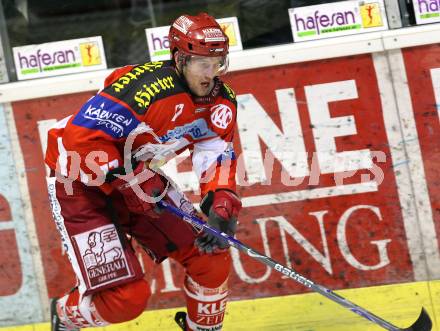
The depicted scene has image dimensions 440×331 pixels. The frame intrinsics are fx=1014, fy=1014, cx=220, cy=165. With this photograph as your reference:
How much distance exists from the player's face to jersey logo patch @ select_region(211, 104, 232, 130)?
13 centimetres

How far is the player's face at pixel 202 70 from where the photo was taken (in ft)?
13.7

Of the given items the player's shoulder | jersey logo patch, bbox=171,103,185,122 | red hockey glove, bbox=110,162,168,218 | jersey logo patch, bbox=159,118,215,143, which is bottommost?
→ red hockey glove, bbox=110,162,168,218

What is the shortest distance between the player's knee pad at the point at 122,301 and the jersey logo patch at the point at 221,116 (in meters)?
0.76

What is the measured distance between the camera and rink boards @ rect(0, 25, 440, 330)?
5195 millimetres

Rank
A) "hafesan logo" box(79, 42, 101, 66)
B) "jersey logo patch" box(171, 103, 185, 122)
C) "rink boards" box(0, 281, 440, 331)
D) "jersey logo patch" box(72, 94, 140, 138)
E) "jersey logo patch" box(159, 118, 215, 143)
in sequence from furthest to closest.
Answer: "hafesan logo" box(79, 42, 101, 66) → "rink boards" box(0, 281, 440, 331) → "jersey logo patch" box(159, 118, 215, 143) → "jersey logo patch" box(171, 103, 185, 122) → "jersey logo patch" box(72, 94, 140, 138)

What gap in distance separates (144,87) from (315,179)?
142 cm

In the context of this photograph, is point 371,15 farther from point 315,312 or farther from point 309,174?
point 315,312

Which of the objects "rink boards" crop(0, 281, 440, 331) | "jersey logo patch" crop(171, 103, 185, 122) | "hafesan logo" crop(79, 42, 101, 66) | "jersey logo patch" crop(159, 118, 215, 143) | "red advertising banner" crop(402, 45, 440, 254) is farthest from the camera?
"hafesan logo" crop(79, 42, 101, 66)

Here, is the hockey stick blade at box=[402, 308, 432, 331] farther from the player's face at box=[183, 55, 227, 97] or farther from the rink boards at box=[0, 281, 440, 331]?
the player's face at box=[183, 55, 227, 97]

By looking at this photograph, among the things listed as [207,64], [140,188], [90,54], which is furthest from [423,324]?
[90,54]

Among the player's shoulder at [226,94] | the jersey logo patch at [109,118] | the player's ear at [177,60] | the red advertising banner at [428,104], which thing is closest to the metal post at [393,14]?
the red advertising banner at [428,104]

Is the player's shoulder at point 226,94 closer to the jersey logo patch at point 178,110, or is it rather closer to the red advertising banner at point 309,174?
the jersey logo patch at point 178,110

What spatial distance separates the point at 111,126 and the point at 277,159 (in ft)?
4.45

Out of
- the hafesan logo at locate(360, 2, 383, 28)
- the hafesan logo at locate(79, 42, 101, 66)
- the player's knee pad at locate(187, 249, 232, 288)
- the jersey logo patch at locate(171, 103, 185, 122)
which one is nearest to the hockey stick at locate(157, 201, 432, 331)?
the player's knee pad at locate(187, 249, 232, 288)
